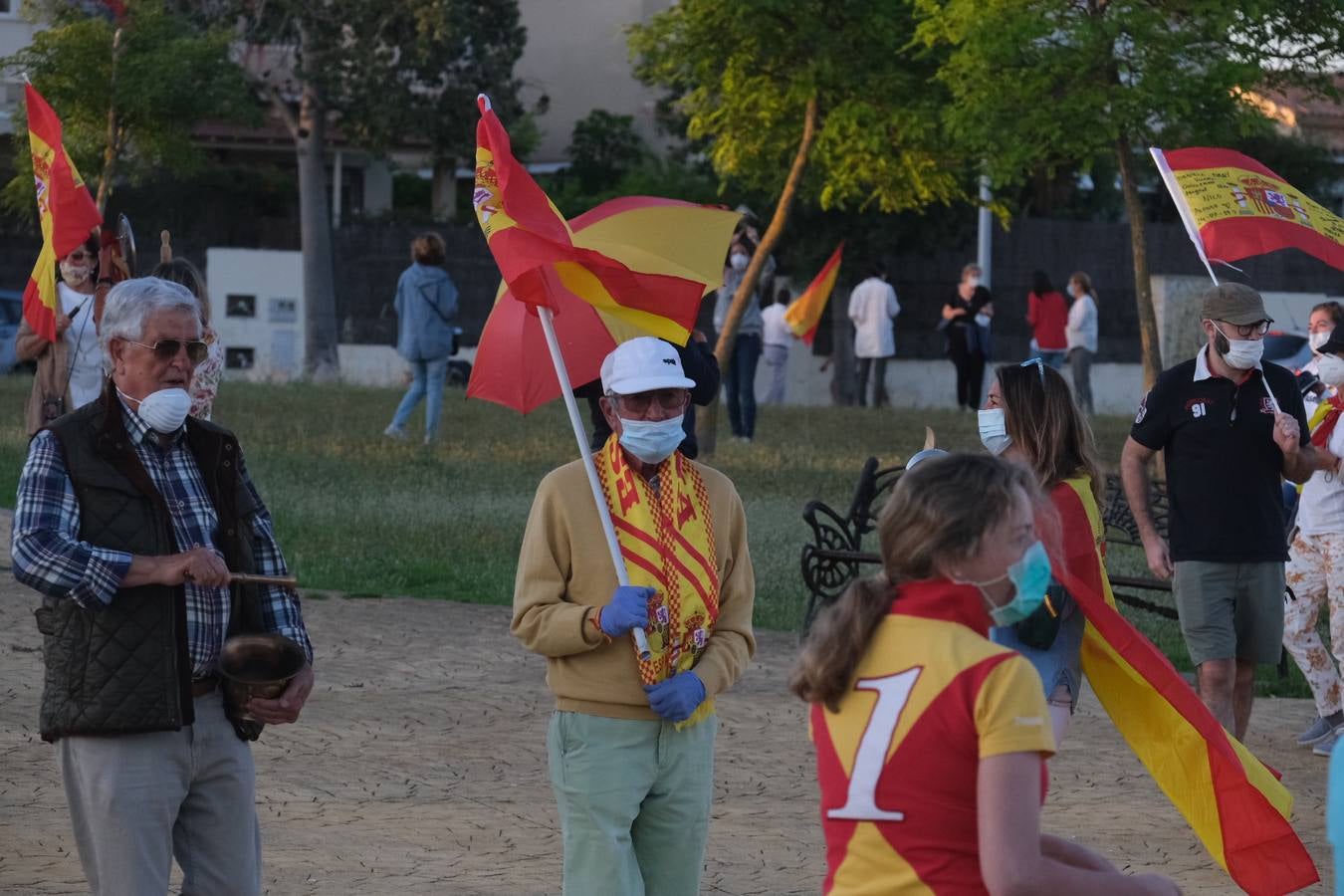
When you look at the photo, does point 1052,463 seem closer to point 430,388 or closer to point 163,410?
point 163,410

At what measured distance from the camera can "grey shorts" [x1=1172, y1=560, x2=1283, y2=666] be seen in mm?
7617

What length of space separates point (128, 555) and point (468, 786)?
3488 millimetres

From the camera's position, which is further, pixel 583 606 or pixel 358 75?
pixel 358 75

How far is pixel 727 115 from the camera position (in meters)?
19.8

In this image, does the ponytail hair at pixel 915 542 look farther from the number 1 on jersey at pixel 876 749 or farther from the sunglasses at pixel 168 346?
the sunglasses at pixel 168 346

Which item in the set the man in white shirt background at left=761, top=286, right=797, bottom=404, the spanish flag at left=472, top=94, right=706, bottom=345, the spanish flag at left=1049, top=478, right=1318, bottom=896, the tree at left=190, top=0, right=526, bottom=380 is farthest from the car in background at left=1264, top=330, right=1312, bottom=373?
the spanish flag at left=1049, top=478, right=1318, bottom=896

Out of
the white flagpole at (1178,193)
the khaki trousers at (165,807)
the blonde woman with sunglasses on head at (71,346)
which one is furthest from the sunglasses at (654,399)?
the blonde woman with sunglasses on head at (71,346)

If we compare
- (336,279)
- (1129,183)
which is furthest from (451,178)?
(1129,183)

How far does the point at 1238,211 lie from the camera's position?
7.98 m

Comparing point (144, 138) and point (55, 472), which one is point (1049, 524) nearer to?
point (55, 472)

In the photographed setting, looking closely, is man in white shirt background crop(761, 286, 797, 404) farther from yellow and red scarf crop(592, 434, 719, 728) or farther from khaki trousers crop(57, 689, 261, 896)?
khaki trousers crop(57, 689, 261, 896)

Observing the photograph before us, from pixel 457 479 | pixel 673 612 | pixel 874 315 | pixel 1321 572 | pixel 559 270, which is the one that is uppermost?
pixel 559 270

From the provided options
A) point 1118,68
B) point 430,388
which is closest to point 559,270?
point 1118,68

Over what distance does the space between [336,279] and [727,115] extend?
14526mm
